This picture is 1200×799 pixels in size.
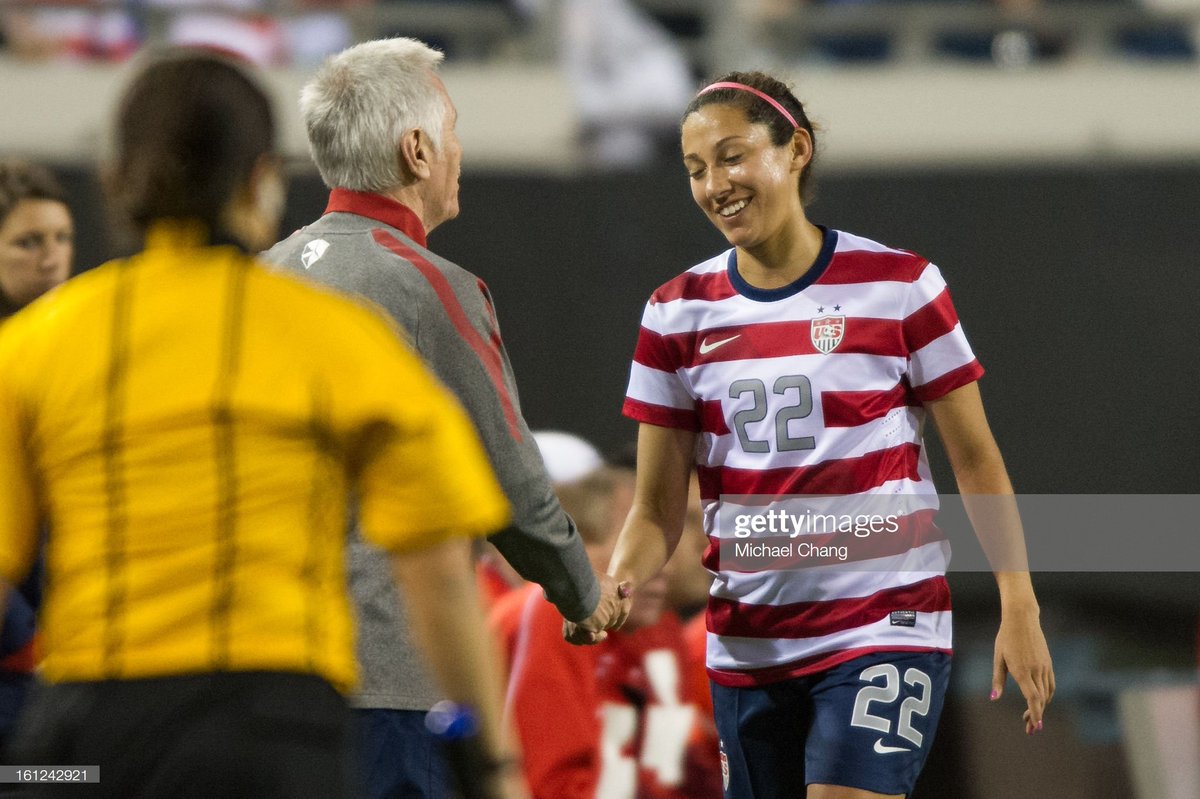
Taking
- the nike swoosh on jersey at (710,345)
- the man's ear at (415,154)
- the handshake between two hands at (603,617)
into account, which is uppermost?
the man's ear at (415,154)

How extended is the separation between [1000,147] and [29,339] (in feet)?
23.7

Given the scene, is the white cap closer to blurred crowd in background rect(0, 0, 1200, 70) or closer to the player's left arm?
the player's left arm

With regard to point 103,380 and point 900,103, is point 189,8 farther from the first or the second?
point 103,380

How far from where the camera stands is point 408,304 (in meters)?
2.99

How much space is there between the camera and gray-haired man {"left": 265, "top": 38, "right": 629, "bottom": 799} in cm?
293

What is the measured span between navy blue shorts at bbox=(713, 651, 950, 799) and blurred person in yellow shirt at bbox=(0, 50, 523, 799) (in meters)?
1.58

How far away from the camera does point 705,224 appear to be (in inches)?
259

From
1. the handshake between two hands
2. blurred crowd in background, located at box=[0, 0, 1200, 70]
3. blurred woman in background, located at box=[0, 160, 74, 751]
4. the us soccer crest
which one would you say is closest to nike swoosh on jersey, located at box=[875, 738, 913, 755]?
the handshake between two hands

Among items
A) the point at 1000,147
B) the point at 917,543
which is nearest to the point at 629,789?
the point at 917,543

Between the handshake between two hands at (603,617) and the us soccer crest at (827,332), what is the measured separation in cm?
69

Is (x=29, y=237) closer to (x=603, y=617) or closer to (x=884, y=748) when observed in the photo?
(x=603, y=617)

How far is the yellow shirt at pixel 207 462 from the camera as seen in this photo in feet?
6.01

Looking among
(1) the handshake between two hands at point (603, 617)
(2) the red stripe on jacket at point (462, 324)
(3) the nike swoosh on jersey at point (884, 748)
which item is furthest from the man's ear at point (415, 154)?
(3) the nike swoosh on jersey at point (884, 748)

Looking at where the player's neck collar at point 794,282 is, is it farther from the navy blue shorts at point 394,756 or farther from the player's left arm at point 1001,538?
the navy blue shorts at point 394,756
